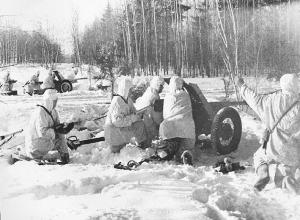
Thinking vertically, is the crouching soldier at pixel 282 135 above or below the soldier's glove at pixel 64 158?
above

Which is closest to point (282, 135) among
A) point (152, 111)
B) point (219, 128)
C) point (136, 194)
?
point (136, 194)

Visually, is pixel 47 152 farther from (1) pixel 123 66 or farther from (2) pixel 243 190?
(1) pixel 123 66

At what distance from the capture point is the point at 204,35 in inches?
1535

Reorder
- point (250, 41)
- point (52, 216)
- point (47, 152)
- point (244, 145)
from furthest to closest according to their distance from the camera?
point (250, 41)
point (244, 145)
point (47, 152)
point (52, 216)

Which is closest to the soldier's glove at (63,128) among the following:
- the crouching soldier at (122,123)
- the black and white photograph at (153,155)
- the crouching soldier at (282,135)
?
the black and white photograph at (153,155)

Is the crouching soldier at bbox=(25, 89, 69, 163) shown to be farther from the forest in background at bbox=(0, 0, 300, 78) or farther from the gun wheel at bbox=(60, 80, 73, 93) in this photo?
the gun wheel at bbox=(60, 80, 73, 93)

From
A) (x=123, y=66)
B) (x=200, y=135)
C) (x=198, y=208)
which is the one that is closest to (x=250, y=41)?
(x=123, y=66)

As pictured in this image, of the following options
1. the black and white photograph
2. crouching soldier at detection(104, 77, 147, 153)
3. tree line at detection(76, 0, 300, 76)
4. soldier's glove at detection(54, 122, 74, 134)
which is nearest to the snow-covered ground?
the black and white photograph

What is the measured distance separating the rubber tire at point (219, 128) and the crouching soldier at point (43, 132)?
234cm

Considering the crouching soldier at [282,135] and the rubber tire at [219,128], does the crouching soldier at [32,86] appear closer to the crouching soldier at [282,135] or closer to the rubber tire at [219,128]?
the rubber tire at [219,128]

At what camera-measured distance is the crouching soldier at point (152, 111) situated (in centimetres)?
772

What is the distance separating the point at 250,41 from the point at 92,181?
25452mm

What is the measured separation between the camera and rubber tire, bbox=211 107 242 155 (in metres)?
6.95

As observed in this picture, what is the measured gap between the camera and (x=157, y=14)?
39500mm
